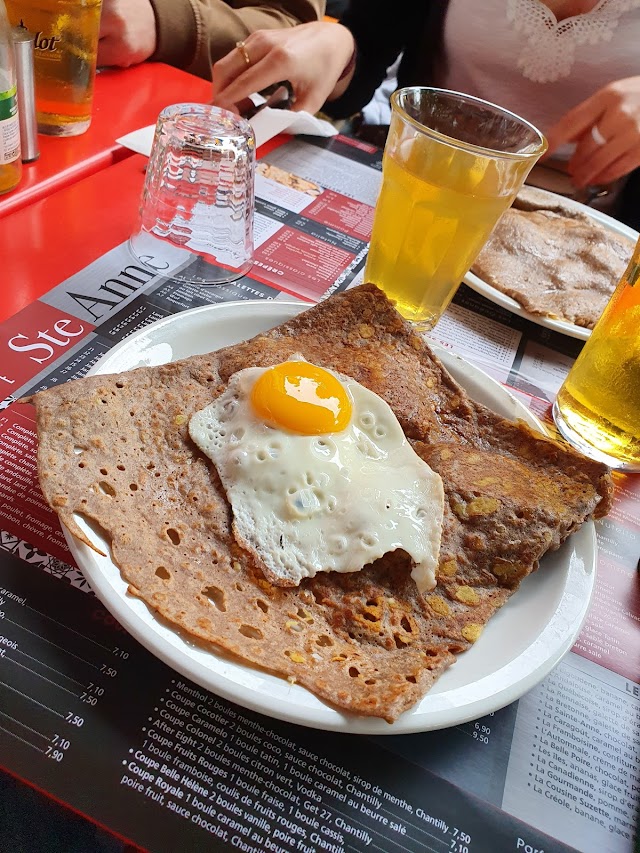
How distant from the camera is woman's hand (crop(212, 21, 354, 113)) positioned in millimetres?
1827

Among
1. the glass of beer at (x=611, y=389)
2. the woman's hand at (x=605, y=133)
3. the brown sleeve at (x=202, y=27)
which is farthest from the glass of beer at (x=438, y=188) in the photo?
the brown sleeve at (x=202, y=27)

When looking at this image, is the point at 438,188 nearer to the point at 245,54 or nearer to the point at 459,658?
the point at 459,658

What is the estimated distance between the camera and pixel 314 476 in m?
0.89

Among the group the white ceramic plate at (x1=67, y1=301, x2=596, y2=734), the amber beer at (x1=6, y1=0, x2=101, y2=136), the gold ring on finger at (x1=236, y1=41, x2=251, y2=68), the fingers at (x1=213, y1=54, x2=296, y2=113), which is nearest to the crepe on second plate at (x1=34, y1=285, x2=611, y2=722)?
the white ceramic plate at (x1=67, y1=301, x2=596, y2=734)

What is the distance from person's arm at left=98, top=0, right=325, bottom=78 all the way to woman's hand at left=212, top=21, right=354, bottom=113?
226 mm

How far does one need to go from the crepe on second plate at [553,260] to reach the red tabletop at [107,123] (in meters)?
0.97

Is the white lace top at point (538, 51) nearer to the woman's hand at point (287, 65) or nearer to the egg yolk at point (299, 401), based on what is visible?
the woman's hand at point (287, 65)

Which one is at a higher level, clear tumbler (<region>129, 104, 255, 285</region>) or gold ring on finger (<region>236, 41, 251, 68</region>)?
gold ring on finger (<region>236, 41, 251, 68</region>)

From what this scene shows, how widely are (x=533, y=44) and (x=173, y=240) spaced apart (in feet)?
5.06

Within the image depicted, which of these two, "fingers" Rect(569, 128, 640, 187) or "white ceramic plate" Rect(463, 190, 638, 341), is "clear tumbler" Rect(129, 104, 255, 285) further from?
"fingers" Rect(569, 128, 640, 187)

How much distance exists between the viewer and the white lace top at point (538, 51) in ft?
6.85

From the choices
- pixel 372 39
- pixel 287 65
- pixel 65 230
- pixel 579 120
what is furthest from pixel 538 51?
pixel 65 230

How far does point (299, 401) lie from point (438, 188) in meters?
0.55

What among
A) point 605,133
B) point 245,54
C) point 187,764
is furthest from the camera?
point 605,133
